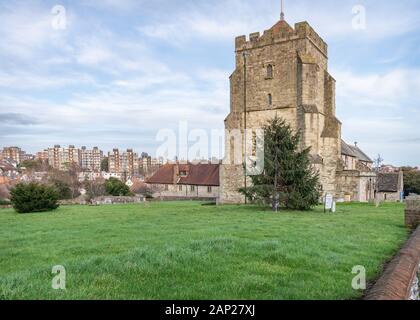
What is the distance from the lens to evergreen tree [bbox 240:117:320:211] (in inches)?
773

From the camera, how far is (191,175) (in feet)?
179

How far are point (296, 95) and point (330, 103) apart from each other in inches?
167

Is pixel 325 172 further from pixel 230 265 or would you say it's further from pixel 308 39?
pixel 230 265

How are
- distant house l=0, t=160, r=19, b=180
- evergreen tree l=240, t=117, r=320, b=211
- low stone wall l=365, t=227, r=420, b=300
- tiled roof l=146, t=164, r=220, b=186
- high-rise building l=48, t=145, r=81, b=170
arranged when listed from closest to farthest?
low stone wall l=365, t=227, r=420, b=300 → evergreen tree l=240, t=117, r=320, b=211 → tiled roof l=146, t=164, r=220, b=186 → distant house l=0, t=160, r=19, b=180 → high-rise building l=48, t=145, r=81, b=170

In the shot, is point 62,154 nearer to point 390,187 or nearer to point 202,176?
point 202,176

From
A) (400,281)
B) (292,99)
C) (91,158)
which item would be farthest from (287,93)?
(91,158)

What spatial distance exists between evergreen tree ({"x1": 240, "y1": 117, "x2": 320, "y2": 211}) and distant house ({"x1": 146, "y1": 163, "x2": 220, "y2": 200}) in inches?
1179

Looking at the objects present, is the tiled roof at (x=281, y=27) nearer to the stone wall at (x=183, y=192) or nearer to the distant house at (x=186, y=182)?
the distant house at (x=186, y=182)

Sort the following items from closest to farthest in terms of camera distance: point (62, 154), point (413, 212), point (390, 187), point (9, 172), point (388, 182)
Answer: point (413, 212), point (390, 187), point (388, 182), point (9, 172), point (62, 154)

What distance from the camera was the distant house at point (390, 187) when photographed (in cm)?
4534

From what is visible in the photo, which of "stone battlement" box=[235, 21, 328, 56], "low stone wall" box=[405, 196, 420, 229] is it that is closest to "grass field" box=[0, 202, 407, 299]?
"low stone wall" box=[405, 196, 420, 229]

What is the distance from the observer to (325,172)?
3064 centimetres

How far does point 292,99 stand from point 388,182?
24388 mm

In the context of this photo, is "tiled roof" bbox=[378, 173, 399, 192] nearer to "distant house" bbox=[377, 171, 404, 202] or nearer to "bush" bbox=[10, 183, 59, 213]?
"distant house" bbox=[377, 171, 404, 202]
